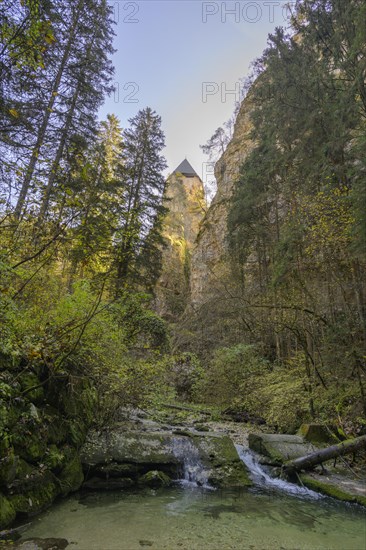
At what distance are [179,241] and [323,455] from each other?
34696 millimetres

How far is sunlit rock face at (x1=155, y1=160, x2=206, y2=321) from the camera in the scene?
104 ft

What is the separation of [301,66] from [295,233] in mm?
5819

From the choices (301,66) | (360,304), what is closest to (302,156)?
(301,66)

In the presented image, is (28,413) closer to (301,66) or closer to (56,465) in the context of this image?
(56,465)

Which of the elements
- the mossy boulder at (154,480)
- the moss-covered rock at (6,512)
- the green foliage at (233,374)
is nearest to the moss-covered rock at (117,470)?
the mossy boulder at (154,480)

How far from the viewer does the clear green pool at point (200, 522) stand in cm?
416

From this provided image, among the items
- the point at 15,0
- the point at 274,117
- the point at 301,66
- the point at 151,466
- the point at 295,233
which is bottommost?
the point at 151,466

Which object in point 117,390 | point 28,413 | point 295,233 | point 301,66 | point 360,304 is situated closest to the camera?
point 28,413

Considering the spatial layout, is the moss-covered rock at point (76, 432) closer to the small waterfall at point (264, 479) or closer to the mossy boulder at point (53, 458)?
the mossy boulder at point (53, 458)

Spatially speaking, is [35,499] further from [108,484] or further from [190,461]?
[190,461]

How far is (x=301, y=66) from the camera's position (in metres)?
11.2

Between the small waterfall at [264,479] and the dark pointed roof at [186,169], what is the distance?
159 feet

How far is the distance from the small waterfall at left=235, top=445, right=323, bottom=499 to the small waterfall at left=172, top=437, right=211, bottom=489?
3.68ft

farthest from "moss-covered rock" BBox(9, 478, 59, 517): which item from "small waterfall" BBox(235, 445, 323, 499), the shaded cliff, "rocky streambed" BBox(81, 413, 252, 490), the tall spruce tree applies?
the shaded cliff
